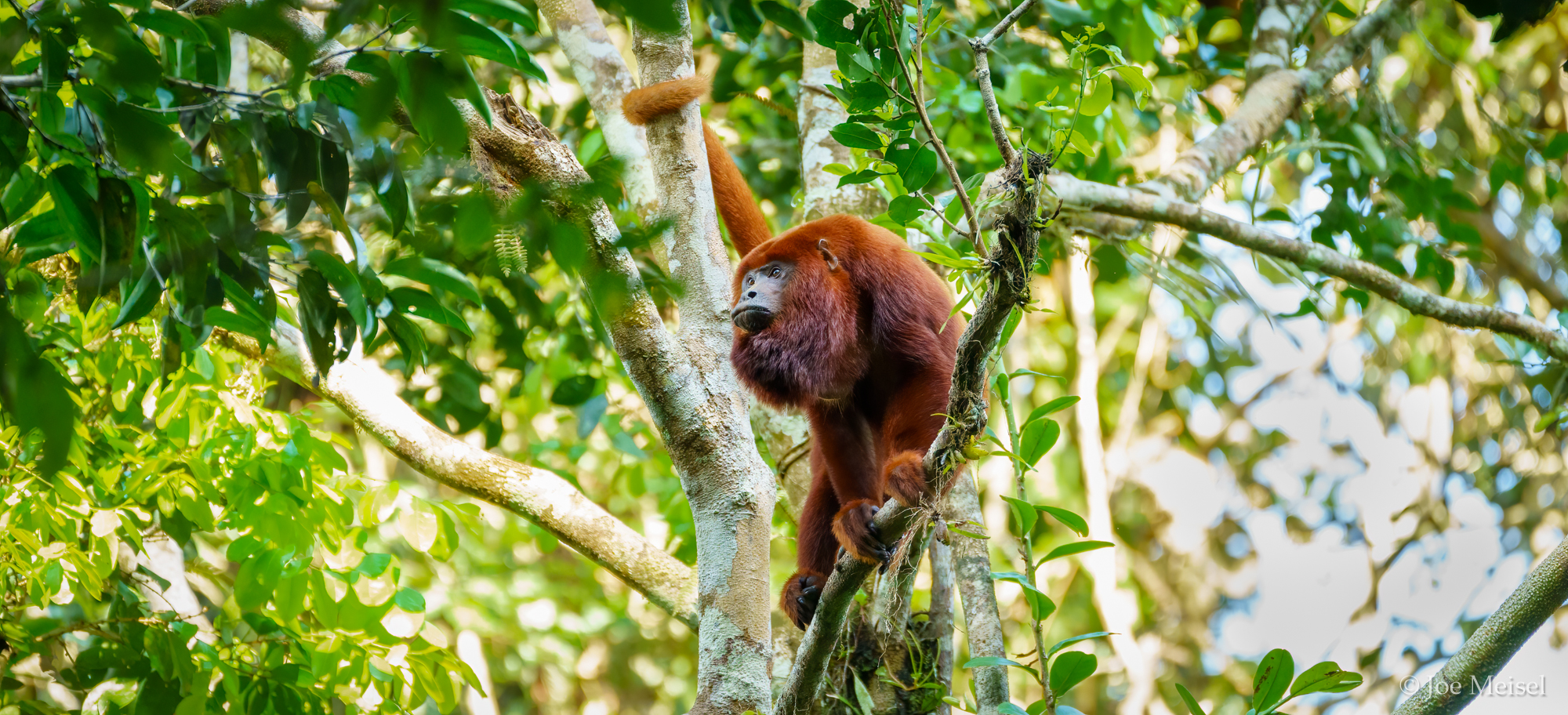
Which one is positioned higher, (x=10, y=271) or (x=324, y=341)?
(x=324, y=341)

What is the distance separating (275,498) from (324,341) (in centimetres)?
67

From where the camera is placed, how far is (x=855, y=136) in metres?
1.77

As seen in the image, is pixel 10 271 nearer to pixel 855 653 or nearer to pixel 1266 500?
pixel 855 653

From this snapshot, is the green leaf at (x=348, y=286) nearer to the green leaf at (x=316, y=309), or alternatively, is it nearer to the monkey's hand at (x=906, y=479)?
the green leaf at (x=316, y=309)

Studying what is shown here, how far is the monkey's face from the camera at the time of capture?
253cm

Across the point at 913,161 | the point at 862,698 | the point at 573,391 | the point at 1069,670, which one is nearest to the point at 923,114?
the point at 913,161

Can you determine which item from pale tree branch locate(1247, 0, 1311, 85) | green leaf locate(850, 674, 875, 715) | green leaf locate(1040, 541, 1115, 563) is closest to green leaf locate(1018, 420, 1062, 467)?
green leaf locate(1040, 541, 1115, 563)

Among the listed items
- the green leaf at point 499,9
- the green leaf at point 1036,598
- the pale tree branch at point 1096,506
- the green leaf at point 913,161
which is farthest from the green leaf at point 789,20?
the pale tree branch at point 1096,506

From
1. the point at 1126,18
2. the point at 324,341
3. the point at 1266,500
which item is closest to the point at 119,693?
the point at 324,341

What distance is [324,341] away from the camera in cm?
164

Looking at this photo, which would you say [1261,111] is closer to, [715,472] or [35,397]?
[715,472]

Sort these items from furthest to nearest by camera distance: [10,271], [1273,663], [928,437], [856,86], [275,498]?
[928,437]
[275,498]
[10,271]
[856,86]
[1273,663]

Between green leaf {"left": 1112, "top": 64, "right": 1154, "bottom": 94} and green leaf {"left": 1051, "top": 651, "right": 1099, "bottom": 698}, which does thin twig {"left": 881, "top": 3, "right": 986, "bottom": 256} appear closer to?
green leaf {"left": 1112, "top": 64, "right": 1154, "bottom": 94}

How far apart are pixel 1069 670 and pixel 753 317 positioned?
3.93 ft
